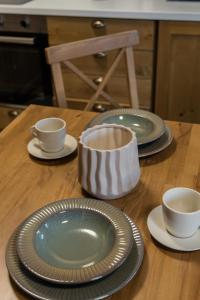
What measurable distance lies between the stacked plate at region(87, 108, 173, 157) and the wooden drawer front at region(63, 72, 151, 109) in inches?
36.7

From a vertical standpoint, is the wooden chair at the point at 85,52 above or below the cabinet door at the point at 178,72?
above

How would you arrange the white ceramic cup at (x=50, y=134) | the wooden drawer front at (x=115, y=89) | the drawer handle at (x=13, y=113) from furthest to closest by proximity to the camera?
the drawer handle at (x=13, y=113)
the wooden drawer front at (x=115, y=89)
the white ceramic cup at (x=50, y=134)

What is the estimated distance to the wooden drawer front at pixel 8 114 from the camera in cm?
238

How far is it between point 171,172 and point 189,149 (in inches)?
4.8

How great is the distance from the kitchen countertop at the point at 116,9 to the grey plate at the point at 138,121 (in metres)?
0.87

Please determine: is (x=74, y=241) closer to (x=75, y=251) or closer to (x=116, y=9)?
(x=75, y=251)

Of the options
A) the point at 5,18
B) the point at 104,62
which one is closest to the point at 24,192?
the point at 104,62

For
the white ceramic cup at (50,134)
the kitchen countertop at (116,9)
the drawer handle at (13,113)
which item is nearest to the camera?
the white ceramic cup at (50,134)

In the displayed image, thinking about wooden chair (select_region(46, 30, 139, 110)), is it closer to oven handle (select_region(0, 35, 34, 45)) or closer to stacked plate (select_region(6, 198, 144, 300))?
stacked plate (select_region(6, 198, 144, 300))

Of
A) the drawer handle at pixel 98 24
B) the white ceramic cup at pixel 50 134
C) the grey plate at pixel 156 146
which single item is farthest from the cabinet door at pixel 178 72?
the white ceramic cup at pixel 50 134

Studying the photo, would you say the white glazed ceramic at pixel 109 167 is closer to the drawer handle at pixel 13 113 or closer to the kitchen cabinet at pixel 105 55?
the kitchen cabinet at pixel 105 55

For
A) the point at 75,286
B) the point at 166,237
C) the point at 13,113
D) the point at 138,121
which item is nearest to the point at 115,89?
the point at 13,113

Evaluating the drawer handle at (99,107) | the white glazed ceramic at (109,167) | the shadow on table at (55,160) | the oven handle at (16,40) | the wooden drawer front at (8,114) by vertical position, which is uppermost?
the white glazed ceramic at (109,167)

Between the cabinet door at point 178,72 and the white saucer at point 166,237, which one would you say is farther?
the cabinet door at point 178,72
